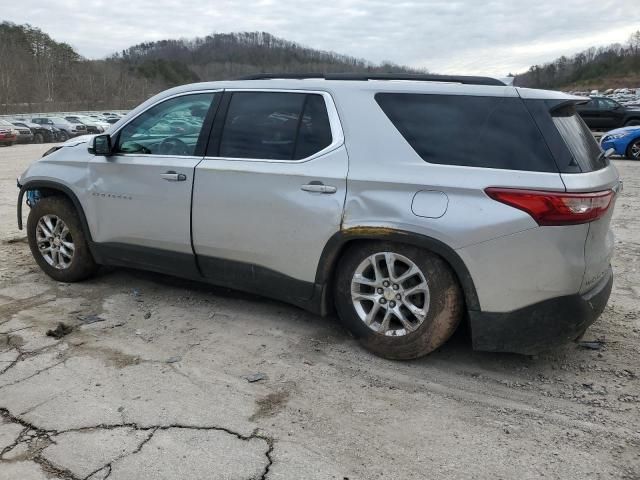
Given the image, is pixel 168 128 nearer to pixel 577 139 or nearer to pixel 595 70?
pixel 577 139

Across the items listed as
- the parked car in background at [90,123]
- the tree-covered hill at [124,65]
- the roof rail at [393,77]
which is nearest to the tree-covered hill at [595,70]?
the tree-covered hill at [124,65]

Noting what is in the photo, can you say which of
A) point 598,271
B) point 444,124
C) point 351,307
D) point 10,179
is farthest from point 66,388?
point 10,179

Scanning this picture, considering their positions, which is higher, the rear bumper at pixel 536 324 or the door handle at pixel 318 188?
the door handle at pixel 318 188

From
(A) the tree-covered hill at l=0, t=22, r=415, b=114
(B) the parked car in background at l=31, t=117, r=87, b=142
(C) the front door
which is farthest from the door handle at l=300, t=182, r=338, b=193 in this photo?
(A) the tree-covered hill at l=0, t=22, r=415, b=114

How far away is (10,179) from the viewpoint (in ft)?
43.1

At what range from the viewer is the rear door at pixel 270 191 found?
146 inches

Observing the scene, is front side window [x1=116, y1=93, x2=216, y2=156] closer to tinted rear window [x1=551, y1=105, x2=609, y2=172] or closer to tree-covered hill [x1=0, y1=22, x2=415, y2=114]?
tinted rear window [x1=551, y1=105, x2=609, y2=172]

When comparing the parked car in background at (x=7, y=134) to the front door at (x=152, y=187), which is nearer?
the front door at (x=152, y=187)

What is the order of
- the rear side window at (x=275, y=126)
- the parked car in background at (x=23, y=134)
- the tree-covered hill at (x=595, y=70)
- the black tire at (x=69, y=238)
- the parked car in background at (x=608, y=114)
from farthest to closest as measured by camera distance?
the tree-covered hill at (x=595, y=70) < the parked car in background at (x=23, y=134) < the parked car in background at (x=608, y=114) < the black tire at (x=69, y=238) < the rear side window at (x=275, y=126)

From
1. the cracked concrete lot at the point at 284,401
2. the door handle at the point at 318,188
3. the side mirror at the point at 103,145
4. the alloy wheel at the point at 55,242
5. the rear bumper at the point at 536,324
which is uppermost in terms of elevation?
the side mirror at the point at 103,145

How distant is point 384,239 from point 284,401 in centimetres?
113

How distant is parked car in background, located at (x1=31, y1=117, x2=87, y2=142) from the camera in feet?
110

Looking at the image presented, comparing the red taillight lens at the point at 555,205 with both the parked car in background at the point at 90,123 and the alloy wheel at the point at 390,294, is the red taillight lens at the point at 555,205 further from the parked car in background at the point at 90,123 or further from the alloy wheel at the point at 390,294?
the parked car in background at the point at 90,123

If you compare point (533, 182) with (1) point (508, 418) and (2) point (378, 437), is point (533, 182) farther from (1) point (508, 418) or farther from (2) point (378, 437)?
(2) point (378, 437)
